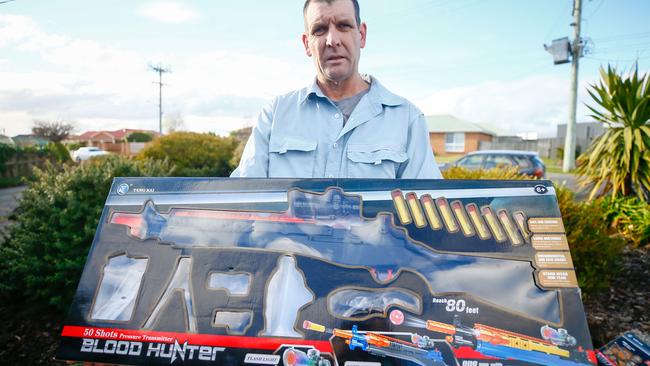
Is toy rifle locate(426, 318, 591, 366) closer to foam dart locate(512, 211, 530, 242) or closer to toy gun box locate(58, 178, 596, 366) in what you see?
toy gun box locate(58, 178, 596, 366)

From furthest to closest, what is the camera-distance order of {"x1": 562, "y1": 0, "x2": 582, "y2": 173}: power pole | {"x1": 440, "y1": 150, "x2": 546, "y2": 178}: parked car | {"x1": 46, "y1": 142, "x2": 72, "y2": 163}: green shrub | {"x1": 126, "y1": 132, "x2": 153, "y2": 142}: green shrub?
{"x1": 126, "y1": 132, "x2": 153, "y2": 142}: green shrub → {"x1": 46, "y1": 142, "x2": 72, "y2": 163}: green shrub → {"x1": 562, "y1": 0, "x2": 582, "y2": 173}: power pole → {"x1": 440, "y1": 150, "x2": 546, "y2": 178}: parked car

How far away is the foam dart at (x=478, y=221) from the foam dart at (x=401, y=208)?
256 mm

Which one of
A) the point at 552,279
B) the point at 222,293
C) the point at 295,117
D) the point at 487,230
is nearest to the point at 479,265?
the point at 487,230

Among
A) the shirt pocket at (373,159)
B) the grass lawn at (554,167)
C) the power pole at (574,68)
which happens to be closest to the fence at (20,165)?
the shirt pocket at (373,159)

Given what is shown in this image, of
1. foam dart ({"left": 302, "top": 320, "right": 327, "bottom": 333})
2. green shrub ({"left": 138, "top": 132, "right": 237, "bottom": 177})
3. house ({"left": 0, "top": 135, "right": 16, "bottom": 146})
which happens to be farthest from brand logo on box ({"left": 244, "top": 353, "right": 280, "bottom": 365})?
house ({"left": 0, "top": 135, "right": 16, "bottom": 146})

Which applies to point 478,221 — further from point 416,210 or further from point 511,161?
point 511,161

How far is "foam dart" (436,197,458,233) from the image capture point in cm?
161

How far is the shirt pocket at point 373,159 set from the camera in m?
2.31

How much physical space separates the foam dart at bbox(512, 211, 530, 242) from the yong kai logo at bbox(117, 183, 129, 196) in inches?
68.8

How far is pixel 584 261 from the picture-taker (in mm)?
4305

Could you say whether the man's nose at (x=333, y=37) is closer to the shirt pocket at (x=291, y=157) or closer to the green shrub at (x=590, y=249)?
the shirt pocket at (x=291, y=157)

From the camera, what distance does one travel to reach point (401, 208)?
1660 mm

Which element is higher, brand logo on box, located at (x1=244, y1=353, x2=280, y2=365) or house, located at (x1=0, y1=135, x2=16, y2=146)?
house, located at (x1=0, y1=135, x2=16, y2=146)

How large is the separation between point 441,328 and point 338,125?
1.38 metres
